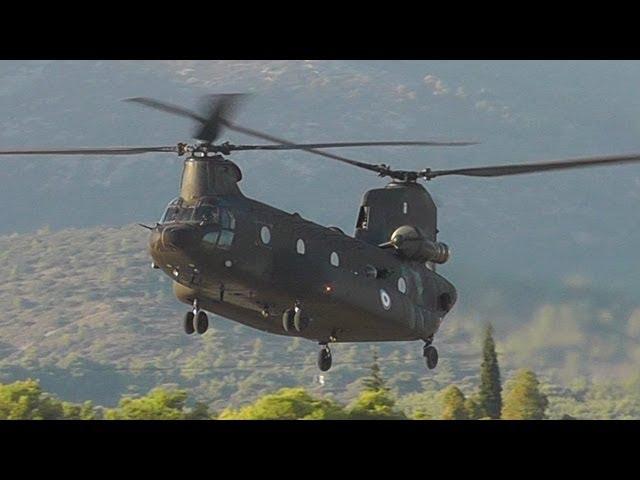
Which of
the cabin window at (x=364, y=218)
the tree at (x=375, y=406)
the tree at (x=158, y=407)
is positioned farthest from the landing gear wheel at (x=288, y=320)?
the tree at (x=375, y=406)

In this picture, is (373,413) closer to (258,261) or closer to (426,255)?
(426,255)

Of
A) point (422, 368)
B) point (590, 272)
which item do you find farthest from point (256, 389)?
point (590, 272)

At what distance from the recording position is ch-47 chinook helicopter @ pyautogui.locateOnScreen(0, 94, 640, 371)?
24266 millimetres

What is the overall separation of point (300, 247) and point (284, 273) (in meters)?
0.61

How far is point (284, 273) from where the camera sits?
2561 centimetres

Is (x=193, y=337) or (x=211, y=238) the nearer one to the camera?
(x=211, y=238)

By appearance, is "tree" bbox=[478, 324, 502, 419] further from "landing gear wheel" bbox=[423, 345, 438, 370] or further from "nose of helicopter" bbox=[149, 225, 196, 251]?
"nose of helicopter" bbox=[149, 225, 196, 251]

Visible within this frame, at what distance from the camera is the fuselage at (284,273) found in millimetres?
24250

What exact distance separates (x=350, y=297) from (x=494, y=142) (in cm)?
15801

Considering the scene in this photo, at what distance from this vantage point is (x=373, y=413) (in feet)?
115

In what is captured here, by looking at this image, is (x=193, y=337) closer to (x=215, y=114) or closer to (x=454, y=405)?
(x=454, y=405)

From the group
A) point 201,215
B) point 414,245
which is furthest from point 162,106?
point 414,245

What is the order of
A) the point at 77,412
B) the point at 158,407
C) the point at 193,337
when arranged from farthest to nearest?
the point at 193,337
the point at 77,412
the point at 158,407

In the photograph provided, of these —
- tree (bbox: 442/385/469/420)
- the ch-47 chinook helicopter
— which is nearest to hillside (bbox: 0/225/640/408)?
tree (bbox: 442/385/469/420)
